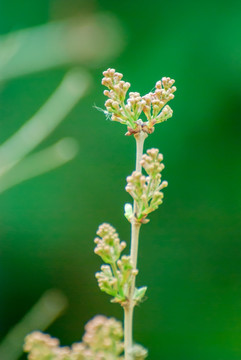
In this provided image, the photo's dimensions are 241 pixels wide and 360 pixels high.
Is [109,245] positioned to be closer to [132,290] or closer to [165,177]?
[132,290]

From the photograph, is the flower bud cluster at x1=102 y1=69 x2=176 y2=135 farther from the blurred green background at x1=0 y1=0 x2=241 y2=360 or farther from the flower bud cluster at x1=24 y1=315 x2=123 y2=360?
the blurred green background at x1=0 y1=0 x2=241 y2=360

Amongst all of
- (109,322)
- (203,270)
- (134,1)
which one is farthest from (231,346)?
(109,322)

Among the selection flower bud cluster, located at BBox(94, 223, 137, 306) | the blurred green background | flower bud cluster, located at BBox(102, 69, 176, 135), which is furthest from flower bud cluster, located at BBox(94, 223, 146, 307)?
the blurred green background

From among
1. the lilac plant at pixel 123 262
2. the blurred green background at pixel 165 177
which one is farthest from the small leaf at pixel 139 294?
the blurred green background at pixel 165 177

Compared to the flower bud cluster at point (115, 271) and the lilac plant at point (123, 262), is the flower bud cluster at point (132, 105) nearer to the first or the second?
the lilac plant at point (123, 262)

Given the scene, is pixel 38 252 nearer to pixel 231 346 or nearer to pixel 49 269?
pixel 49 269

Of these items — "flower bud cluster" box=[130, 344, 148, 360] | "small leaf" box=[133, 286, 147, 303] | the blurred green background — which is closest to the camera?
"flower bud cluster" box=[130, 344, 148, 360]

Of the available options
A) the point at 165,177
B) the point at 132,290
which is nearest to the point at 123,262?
the point at 132,290
